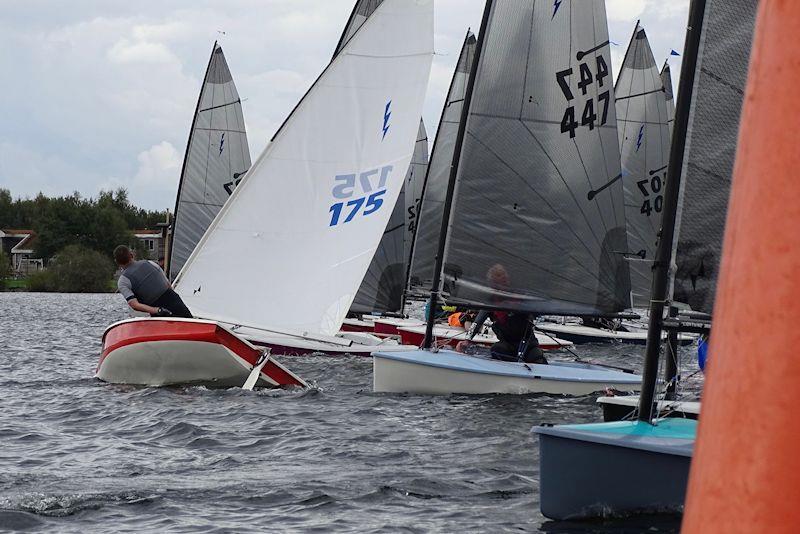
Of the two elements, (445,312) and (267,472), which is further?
(445,312)

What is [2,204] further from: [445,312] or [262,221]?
[262,221]

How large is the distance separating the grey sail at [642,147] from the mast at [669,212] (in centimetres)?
2447

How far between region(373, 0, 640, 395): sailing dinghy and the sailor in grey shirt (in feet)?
8.55

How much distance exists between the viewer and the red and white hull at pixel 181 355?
13.5 metres

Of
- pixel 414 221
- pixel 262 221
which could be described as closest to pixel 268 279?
pixel 262 221

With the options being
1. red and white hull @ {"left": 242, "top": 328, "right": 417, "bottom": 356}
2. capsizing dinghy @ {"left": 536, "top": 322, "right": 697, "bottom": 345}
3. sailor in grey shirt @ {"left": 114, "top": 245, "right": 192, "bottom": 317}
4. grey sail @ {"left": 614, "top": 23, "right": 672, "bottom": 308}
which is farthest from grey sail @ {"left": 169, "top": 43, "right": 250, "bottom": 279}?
sailor in grey shirt @ {"left": 114, "top": 245, "right": 192, "bottom": 317}

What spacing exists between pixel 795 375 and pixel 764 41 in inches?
9.5

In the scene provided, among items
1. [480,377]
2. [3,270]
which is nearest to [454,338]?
[480,377]

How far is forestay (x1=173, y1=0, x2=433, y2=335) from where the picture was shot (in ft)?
50.1

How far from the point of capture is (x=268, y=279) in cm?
1531

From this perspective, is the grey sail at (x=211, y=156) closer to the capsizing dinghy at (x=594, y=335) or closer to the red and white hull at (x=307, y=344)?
the red and white hull at (x=307, y=344)

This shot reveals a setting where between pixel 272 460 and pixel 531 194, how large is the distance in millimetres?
6195

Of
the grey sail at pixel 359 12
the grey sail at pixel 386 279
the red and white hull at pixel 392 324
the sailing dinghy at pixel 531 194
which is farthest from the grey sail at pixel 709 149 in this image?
the red and white hull at pixel 392 324

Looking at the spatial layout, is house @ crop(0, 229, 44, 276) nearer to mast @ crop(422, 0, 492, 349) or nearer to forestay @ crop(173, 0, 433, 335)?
forestay @ crop(173, 0, 433, 335)
